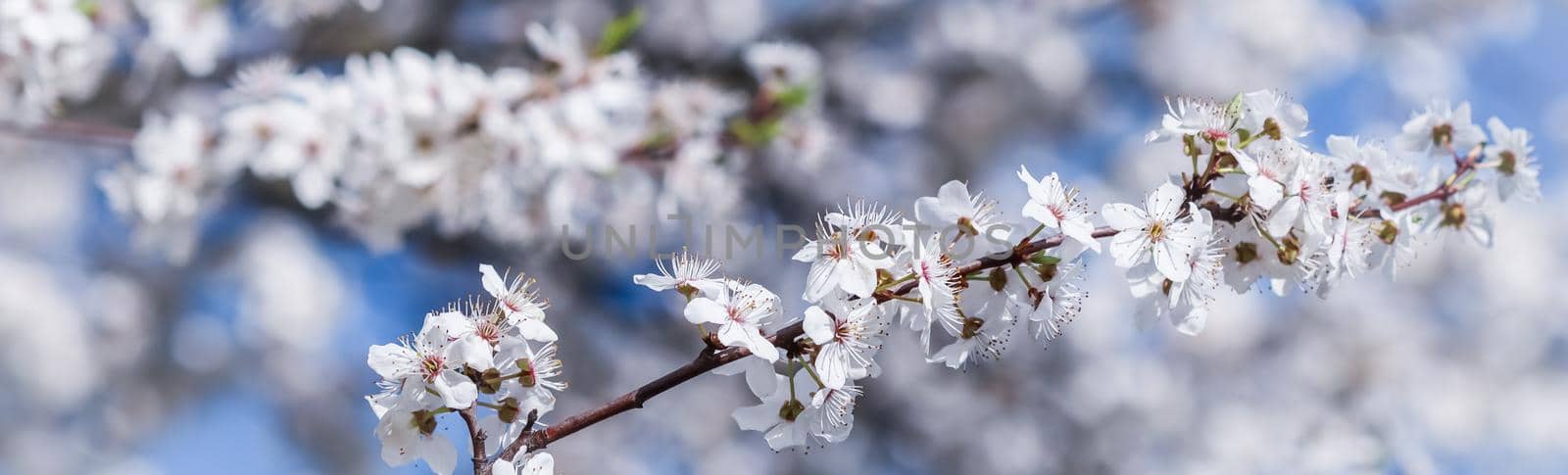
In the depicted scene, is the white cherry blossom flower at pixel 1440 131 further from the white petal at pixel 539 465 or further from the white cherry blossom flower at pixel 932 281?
the white petal at pixel 539 465

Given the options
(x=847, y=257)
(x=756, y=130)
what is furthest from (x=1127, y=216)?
(x=756, y=130)

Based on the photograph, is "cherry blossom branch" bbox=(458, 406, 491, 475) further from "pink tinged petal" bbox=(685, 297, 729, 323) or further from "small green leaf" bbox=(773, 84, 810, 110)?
"small green leaf" bbox=(773, 84, 810, 110)

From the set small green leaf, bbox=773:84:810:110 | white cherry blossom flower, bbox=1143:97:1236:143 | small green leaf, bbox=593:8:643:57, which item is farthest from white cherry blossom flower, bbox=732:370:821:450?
small green leaf, bbox=773:84:810:110

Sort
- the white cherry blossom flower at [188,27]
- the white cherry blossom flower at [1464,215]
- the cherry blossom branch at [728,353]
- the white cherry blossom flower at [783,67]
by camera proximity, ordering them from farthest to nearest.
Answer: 1. the white cherry blossom flower at [783,67]
2. the white cherry blossom flower at [188,27]
3. the white cherry blossom flower at [1464,215]
4. the cherry blossom branch at [728,353]

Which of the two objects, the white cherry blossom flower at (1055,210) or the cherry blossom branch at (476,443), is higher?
the white cherry blossom flower at (1055,210)

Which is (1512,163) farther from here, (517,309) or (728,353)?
(517,309)

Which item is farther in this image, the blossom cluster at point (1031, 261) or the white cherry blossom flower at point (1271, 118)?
the white cherry blossom flower at point (1271, 118)

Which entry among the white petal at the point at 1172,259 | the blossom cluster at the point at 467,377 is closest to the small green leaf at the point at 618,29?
the blossom cluster at the point at 467,377

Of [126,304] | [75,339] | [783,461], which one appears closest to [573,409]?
[783,461]

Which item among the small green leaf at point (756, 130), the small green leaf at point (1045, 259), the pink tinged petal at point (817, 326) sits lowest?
the pink tinged petal at point (817, 326)
